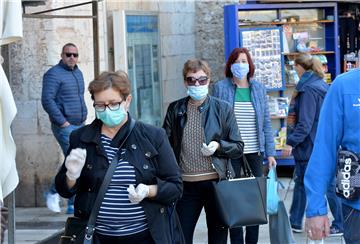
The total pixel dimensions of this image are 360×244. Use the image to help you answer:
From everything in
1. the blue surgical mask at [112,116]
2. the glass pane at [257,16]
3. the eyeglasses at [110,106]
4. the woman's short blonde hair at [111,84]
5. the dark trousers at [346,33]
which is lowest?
the blue surgical mask at [112,116]

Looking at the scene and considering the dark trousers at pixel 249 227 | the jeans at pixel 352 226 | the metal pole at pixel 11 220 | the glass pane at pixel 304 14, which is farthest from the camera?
the glass pane at pixel 304 14

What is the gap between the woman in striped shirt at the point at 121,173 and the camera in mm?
4496

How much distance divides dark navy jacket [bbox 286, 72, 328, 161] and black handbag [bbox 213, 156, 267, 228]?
189 cm

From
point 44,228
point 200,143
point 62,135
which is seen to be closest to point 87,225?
point 200,143

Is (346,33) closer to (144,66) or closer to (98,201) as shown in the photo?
(144,66)

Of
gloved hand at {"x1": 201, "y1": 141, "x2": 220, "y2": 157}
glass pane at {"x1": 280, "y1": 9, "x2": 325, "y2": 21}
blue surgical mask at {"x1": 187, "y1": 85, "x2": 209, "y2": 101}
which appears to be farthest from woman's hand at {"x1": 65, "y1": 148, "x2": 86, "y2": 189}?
glass pane at {"x1": 280, "y1": 9, "x2": 325, "y2": 21}

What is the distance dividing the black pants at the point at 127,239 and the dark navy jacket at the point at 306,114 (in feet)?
12.9

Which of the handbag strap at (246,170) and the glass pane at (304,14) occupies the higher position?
the glass pane at (304,14)

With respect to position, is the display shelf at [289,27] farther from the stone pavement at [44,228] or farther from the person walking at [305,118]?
the person walking at [305,118]

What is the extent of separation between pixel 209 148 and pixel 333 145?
6.14ft

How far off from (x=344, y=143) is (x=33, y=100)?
639 cm

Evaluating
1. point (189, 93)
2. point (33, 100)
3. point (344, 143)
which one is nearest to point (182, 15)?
point (33, 100)

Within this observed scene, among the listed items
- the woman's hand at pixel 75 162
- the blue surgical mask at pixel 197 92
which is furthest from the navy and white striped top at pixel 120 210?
the blue surgical mask at pixel 197 92

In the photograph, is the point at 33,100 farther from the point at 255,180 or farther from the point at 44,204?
the point at 255,180
